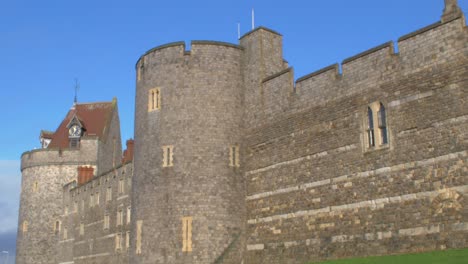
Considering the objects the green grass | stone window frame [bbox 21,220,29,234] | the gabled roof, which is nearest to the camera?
the green grass

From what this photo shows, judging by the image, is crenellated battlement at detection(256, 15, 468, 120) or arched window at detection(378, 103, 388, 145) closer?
crenellated battlement at detection(256, 15, 468, 120)

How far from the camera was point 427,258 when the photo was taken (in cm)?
1595

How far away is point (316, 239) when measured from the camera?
2094cm

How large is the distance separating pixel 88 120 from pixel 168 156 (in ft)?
107

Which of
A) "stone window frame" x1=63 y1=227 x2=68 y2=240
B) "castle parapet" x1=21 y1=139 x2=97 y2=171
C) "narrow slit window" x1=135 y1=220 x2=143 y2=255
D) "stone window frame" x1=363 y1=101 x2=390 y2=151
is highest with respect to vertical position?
"castle parapet" x1=21 y1=139 x2=97 y2=171

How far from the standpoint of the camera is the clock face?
53.6 meters

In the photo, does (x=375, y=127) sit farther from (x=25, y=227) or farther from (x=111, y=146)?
(x=25, y=227)

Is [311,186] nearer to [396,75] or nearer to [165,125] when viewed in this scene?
A: [396,75]

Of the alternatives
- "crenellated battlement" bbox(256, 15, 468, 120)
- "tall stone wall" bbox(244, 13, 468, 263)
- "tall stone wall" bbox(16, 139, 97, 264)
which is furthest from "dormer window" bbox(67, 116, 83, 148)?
"crenellated battlement" bbox(256, 15, 468, 120)

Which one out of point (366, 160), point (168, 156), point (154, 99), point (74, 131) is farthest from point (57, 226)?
point (366, 160)

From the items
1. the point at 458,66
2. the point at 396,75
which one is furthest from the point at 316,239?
the point at 458,66

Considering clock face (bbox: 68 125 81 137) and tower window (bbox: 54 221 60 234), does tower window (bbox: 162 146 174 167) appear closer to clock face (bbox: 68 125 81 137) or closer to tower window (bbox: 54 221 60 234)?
tower window (bbox: 54 221 60 234)

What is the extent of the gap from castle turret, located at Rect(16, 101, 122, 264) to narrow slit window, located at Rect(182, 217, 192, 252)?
27238mm

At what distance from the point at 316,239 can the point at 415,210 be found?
444 centimetres
